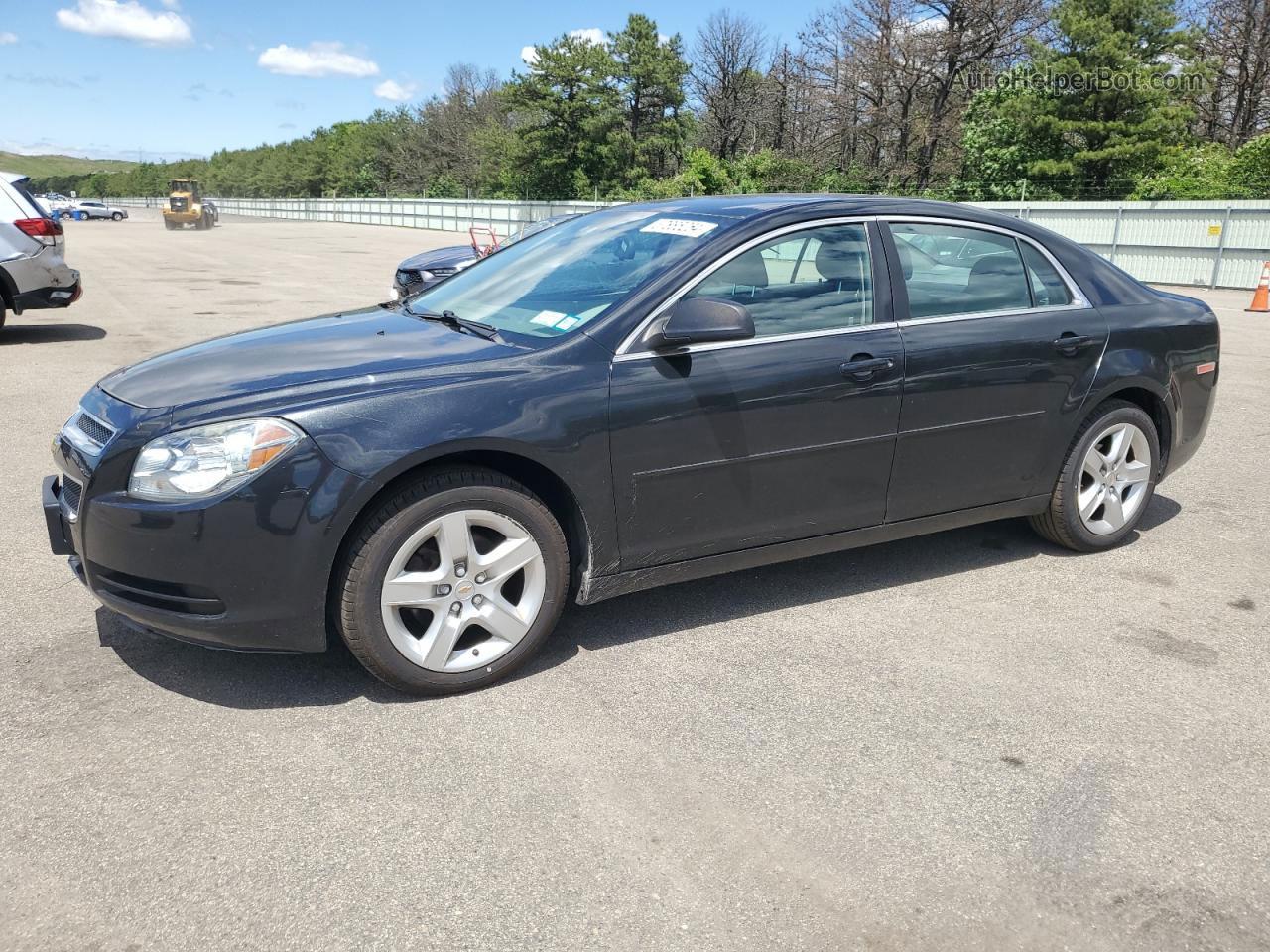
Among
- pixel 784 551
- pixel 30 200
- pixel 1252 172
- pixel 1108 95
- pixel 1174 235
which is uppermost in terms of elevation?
pixel 1108 95

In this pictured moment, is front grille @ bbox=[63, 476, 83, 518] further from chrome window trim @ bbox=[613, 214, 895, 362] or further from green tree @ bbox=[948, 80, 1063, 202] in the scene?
green tree @ bbox=[948, 80, 1063, 202]

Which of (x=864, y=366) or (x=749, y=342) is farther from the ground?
(x=749, y=342)

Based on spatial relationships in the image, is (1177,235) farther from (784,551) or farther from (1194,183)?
(784,551)

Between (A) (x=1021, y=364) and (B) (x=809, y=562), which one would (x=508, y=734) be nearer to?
(B) (x=809, y=562)

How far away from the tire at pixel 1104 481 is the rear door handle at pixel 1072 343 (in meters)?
0.35

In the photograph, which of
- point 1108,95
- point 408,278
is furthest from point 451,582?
point 1108,95

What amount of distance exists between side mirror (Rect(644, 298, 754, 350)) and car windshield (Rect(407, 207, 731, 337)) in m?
0.28

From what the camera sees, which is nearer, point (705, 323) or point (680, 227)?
point (705, 323)

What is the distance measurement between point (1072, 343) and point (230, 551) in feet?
11.7

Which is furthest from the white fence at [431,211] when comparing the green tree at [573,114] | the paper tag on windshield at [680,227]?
the paper tag on windshield at [680,227]

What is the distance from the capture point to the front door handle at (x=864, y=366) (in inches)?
157

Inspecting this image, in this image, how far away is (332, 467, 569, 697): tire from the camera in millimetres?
3270

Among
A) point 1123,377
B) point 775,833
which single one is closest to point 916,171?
point 1123,377

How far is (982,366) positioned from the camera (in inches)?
169
